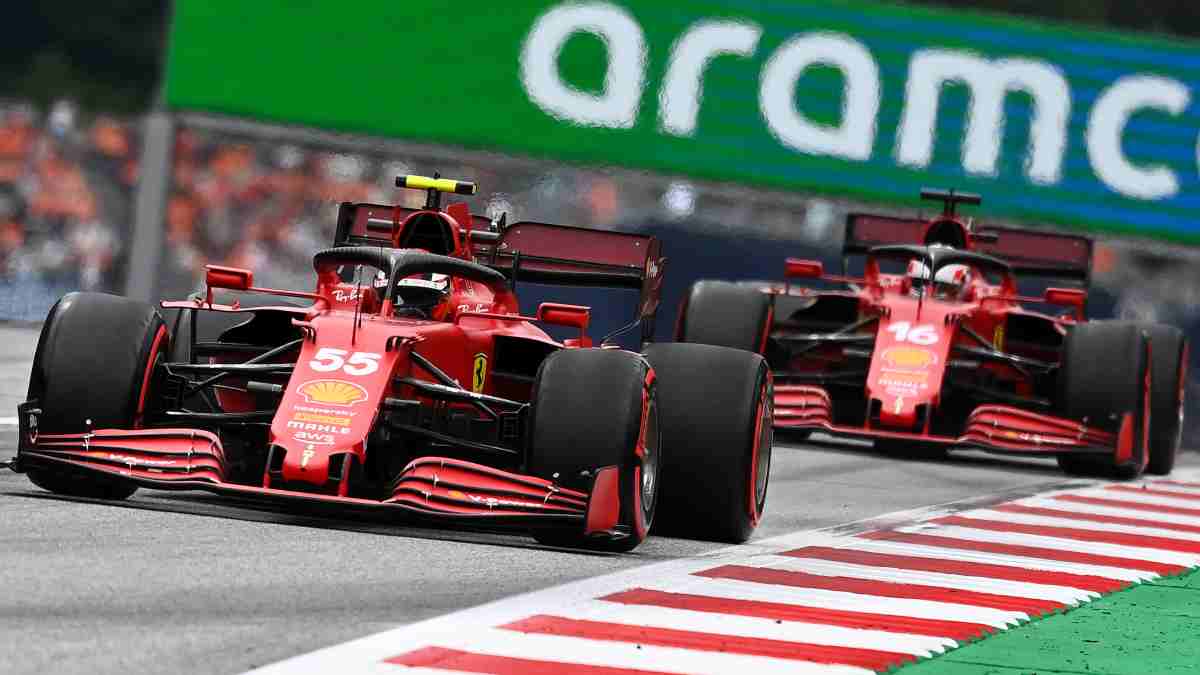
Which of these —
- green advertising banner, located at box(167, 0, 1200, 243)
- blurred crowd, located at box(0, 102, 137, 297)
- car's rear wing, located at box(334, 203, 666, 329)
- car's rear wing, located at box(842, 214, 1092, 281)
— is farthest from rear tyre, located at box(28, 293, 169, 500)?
green advertising banner, located at box(167, 0, 1200, 243)

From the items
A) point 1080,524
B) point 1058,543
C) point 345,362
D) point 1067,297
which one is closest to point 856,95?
point 1067,297

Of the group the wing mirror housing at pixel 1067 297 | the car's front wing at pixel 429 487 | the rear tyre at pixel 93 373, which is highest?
the wing mirror housing at pixel 1067 297

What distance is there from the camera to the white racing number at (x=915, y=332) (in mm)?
16391

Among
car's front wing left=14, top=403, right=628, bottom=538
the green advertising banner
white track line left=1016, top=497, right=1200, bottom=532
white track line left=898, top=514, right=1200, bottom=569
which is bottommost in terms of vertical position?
white track line left=1016, top=497, right=1200, bottom=532

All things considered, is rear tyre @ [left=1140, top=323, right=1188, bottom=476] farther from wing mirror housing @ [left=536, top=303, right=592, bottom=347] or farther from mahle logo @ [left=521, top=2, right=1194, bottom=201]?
mahle logo @ [left=521, top=2, right=1194, bottom=201]

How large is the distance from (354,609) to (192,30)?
19.8 meters

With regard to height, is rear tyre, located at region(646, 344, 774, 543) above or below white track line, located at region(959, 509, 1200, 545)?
above

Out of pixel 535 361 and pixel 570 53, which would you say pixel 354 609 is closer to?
pixel 535 361

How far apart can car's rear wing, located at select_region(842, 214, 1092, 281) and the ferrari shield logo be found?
8123mm

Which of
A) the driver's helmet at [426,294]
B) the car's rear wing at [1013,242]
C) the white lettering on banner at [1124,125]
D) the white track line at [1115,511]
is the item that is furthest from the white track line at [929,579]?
the white lettering on banner at [1124,125]

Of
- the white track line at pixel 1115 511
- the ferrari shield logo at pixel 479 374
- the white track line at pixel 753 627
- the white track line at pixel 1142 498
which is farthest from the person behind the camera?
the white track line at pixel 1142 498

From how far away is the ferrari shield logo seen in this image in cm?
1057

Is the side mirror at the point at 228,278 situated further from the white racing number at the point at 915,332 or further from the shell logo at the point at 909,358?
the white racing number at the point at 915,332

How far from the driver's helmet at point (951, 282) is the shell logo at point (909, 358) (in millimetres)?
1310
